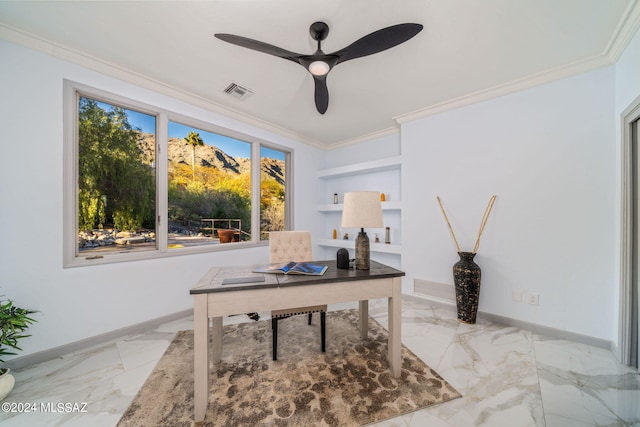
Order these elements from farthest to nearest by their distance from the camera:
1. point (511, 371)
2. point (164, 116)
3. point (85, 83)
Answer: point (164, 116) → point (85, 83) → point (511, 371)

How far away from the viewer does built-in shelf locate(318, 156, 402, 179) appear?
11.2 ft

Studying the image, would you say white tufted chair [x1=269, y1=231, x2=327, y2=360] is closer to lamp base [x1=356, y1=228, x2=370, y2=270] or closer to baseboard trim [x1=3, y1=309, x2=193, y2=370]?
lamp base [x1=356, y1=228, x2=370, y2=270]

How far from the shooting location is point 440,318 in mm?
2613

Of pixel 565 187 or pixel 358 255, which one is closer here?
pixel 358 255

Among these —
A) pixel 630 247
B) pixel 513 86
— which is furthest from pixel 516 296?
pixel 513 86

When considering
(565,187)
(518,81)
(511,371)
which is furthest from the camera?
(518,81)

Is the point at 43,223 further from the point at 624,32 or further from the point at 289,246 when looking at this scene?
the point at 624,32

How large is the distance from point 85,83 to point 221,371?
2.78m

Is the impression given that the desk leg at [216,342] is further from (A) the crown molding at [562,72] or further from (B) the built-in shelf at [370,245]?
(A) the crown molding at [562,72]

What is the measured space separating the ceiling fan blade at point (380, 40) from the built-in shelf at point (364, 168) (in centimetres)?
196

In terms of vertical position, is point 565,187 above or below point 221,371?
above

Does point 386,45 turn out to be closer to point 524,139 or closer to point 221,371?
point 524,139

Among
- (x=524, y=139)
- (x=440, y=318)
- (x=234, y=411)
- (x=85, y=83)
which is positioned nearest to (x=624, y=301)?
(x=440, y=318)

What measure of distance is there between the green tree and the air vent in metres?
1.07
